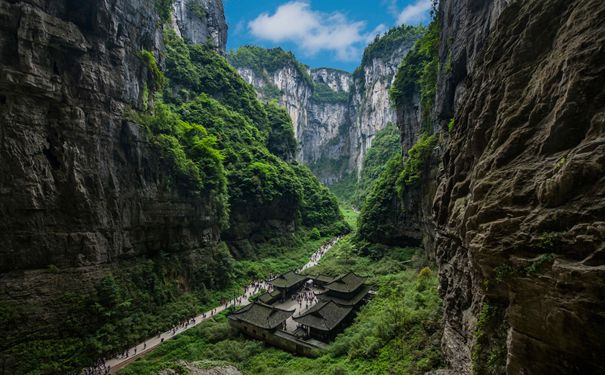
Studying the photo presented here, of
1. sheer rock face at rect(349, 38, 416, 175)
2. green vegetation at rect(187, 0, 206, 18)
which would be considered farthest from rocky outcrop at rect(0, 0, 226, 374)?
sheer rock face at rect(349, 38, 416, 175)

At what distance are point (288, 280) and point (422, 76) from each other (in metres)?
29.9

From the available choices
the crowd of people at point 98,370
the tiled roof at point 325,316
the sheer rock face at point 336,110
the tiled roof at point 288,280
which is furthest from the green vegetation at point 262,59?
the crowd of people at point 98,370

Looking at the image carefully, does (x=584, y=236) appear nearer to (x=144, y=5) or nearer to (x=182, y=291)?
(x=182, y=291)

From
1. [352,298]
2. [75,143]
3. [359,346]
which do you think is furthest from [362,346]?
[75,143]

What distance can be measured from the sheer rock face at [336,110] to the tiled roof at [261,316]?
304 ft

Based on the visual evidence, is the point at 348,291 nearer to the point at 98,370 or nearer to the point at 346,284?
the point at 346,284

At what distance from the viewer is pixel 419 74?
1692 inches

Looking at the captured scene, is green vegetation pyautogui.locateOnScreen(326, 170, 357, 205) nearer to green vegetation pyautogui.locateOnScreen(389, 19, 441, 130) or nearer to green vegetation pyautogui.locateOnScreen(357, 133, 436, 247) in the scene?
green vegetation pyautogui.locateOnScreen(357, 133, 436, 247)

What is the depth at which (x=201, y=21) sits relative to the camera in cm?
6900

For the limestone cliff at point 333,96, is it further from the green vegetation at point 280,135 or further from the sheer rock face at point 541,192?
the sheer rock face at point 541,192

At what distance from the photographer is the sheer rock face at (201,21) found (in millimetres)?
65250

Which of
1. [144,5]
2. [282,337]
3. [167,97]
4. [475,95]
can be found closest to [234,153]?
[167,97]

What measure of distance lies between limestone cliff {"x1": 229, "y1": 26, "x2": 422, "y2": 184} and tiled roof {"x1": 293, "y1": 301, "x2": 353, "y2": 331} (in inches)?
3580

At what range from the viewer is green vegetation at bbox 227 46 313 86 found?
360 ft
